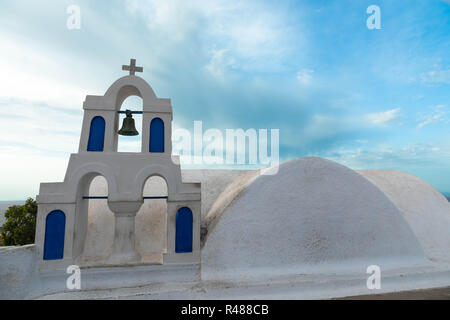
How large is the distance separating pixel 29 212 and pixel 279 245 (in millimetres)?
12682

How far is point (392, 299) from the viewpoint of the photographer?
677 centimetres

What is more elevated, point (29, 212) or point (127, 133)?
point (127, 133)

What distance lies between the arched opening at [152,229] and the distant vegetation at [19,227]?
6416mm

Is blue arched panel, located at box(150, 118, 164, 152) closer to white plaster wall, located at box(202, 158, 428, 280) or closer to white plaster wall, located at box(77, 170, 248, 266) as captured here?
white plaster wall, located at box(202, 158, 428, 280)

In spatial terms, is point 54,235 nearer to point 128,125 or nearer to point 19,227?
point 128,125

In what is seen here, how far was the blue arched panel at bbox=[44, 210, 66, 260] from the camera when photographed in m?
6.87

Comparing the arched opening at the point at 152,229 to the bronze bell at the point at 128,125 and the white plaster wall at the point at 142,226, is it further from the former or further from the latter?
the bronze bell at the point at 128,125

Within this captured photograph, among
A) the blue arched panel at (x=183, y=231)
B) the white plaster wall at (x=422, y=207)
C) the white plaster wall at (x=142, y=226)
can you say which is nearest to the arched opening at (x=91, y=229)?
the white plaster wall at (x=142, y=226)

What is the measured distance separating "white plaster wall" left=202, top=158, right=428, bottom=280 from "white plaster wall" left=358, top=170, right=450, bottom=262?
7.14ft

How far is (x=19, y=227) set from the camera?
11.8 m

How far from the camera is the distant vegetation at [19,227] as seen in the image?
1155 centimetres

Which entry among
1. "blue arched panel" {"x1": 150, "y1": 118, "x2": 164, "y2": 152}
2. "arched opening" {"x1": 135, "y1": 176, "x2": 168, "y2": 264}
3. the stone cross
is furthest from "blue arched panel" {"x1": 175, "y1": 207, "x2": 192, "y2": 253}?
the stone cross
